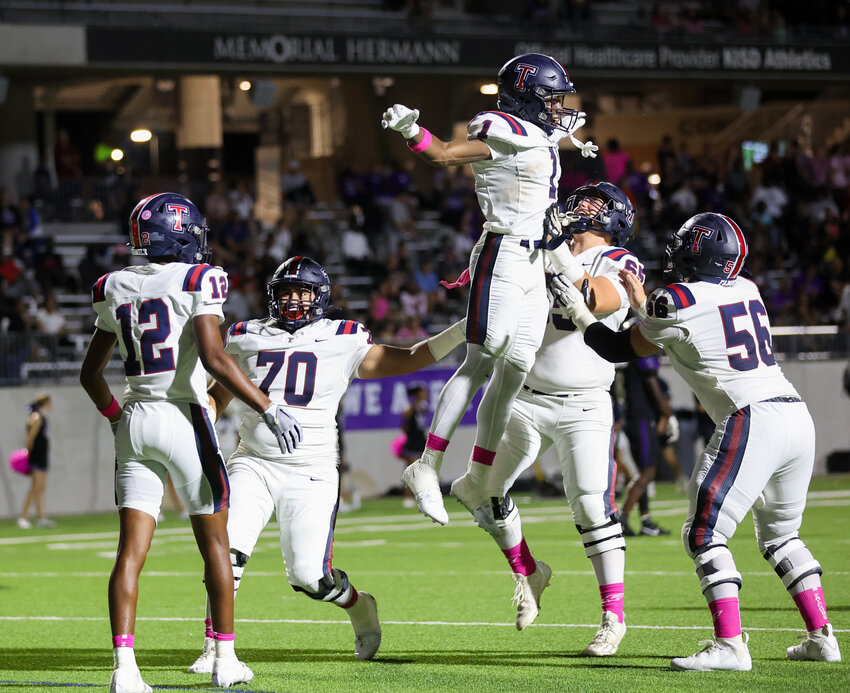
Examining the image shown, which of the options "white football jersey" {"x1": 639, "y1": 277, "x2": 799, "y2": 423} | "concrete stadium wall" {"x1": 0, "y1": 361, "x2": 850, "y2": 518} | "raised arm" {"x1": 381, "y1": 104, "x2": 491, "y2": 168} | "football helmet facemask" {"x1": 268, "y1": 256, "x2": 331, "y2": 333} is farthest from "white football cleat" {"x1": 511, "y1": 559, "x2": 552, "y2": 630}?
"concrete stadium wall" {"x1": 0, "y1": 361, "x2": 850, "y2": 518}

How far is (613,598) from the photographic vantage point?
22.1ft

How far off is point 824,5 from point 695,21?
122 inches

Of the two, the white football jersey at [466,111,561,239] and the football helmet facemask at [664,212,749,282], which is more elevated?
the white football jersey at [466,111,561,239]

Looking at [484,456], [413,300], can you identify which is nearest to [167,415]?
[484,456]

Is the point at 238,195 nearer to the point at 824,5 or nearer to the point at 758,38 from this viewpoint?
the point at 758,38

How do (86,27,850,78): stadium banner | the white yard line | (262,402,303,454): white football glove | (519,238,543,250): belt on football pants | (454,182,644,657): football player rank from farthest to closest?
(86,27,850,78): stadium banner, the white yard line, (454,182,644,657): football player, (519,238,543,250): belt on football pants, (262,402,303,454): white football glove

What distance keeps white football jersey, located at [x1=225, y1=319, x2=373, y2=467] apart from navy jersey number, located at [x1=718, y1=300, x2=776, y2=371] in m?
1.71

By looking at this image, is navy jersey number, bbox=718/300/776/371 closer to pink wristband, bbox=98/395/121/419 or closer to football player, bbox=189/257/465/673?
football player, bbox=189/257/465/673

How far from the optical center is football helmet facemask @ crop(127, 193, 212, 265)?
19.6ft

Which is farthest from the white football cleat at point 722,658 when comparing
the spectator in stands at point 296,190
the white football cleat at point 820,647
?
the spectator in stands at point 296,190

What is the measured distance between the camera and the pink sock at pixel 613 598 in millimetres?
6715

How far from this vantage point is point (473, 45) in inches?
865

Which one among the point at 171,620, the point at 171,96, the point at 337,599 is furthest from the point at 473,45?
the point at 337,599

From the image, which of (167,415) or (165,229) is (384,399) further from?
(167,415)
